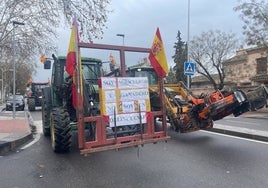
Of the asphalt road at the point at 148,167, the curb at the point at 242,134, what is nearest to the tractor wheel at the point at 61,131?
the asphalt road at the point at 148,167

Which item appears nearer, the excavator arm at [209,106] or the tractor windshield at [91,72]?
the excavator arm at [209,106]

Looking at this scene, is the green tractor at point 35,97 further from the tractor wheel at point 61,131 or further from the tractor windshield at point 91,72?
the tractor wheel at point 61,131

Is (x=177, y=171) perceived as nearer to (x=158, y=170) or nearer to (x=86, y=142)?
(x=158, y=170)

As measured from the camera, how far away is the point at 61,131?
8.23 meters

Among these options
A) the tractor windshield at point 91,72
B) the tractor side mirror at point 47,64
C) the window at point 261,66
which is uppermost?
the window at point 261,66

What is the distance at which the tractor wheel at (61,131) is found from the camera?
27.1 feet

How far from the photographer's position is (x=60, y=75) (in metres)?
10.3

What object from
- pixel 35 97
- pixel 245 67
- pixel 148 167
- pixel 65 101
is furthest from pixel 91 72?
pixel 245 67

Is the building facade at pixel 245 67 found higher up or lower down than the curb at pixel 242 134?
higher up

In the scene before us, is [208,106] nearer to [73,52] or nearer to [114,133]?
[114,133]

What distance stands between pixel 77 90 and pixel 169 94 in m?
4.88

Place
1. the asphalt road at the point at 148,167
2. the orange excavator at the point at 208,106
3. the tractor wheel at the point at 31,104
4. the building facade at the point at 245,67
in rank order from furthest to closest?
the building facade at the point at 245,67 → the tractor wheel at the point at 31,104 → the orange excavator at the point at 208,106 → the asphalt road at the point at 148,167

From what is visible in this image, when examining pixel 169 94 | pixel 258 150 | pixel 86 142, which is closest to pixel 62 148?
pixel 86 142

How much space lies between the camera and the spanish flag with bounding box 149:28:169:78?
726cm
